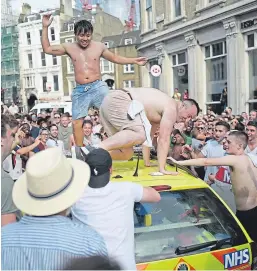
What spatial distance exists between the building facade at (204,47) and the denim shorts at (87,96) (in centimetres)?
1112

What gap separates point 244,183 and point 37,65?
5001cm

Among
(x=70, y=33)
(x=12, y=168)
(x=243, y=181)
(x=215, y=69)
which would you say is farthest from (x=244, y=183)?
(x=70, y=33)

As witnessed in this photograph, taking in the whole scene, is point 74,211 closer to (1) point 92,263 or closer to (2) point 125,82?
(1) point 92,263

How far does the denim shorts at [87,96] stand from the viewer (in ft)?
15.9

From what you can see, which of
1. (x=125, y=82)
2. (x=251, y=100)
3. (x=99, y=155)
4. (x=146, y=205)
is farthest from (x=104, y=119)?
(x=125, y=82)

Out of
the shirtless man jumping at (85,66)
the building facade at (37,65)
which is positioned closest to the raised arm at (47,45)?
the shirtless man jumping at (85,66)

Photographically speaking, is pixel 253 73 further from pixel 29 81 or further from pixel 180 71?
pixel 29 81

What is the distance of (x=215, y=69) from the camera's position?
17922 mm

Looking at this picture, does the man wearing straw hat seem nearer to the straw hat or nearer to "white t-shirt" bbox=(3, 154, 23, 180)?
the straw hat

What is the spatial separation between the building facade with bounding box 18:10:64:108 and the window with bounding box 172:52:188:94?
2943 centimetres

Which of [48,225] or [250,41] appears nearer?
[48,225]

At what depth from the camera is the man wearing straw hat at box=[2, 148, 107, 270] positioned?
1.90m

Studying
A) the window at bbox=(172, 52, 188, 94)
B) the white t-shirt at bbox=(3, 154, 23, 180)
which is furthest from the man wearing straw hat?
the window at bbox=(172, 52, 188, 94)

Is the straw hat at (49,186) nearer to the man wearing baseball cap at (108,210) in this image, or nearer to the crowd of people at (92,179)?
the crowd of people at (92,179)
